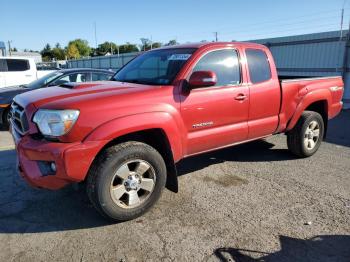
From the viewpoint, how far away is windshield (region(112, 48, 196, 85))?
385cm

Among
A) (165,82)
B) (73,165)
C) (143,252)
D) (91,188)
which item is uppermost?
(165,82)

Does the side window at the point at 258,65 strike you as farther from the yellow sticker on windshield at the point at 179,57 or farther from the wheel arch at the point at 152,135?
the wheel arch at the point at 152,135

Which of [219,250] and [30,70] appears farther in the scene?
[30,70]

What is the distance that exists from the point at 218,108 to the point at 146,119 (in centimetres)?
107

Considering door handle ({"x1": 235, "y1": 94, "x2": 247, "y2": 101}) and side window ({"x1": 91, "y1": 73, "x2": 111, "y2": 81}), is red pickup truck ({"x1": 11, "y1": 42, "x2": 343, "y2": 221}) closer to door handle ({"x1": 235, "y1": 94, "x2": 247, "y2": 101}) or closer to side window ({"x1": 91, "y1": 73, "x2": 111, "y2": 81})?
door handle ({"x1": 235, "y1": 94, "x2": 247, "y2": 101})

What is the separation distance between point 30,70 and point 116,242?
1119 cm

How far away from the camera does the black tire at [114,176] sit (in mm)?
3092

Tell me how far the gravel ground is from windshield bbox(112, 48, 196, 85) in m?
1.45

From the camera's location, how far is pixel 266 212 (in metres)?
3.56

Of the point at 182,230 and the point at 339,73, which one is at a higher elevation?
the point at 339,73

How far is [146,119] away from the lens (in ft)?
10.8

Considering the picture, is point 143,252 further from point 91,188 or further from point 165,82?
point 165,82

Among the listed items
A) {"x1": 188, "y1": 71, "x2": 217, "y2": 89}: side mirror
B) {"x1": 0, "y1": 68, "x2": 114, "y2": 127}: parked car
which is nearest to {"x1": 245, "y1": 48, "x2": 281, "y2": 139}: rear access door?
{"x1": 188, "y1": 71, "x2": 217, "y2": 89}: side mirror

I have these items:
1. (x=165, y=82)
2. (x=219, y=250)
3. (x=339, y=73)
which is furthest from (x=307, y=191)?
(x=339, y=73)
